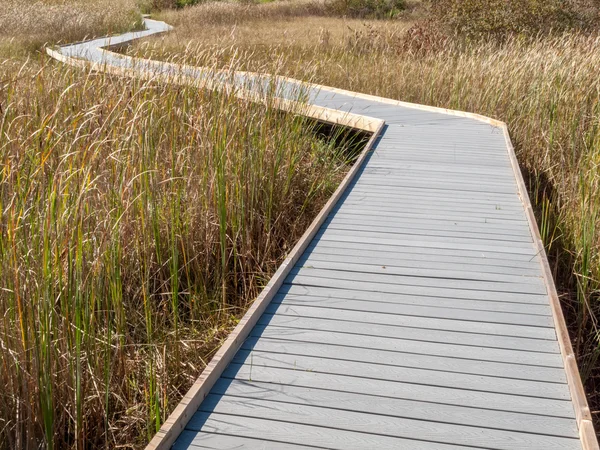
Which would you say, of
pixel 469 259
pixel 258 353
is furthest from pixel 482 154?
pixel 258 353

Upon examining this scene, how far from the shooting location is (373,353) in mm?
2381

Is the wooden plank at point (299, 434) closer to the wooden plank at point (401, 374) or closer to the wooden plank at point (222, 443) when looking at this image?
the wooden plank at point (222, 443)

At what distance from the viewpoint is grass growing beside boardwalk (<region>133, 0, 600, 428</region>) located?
3486 millimetres

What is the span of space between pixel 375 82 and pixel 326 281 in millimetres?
5228

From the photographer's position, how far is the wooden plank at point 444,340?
2361mm

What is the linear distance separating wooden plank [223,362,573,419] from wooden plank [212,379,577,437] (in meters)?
0.02

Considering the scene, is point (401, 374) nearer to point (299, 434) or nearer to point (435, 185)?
point (299, 434)

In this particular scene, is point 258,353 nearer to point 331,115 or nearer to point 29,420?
point 29,420

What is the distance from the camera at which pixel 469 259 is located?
322 cm

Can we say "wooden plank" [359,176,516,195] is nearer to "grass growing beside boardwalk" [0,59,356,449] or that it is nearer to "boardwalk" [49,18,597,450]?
"boardwalk" [49,18,597,450]

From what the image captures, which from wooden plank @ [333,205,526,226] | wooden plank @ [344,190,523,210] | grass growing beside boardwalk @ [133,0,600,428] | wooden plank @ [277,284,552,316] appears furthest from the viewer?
wooden plank @ [344,190,523,210]

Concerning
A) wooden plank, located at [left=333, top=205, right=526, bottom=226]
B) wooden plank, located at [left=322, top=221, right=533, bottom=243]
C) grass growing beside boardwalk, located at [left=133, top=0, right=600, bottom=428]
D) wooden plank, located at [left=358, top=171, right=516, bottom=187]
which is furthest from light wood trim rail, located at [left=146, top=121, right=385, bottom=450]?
grass growing beside boardwalk, located at [left=133, top=0, right=600, bottom=428]

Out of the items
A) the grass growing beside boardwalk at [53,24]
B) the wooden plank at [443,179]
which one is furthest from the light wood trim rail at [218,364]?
the grass growing beside boardwalk at [53,24]

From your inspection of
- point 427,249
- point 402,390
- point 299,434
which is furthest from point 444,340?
point 427,249
